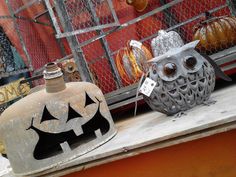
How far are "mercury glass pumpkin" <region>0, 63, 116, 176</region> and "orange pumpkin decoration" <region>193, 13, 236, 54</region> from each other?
138 cm

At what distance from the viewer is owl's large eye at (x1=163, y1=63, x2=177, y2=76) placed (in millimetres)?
1922

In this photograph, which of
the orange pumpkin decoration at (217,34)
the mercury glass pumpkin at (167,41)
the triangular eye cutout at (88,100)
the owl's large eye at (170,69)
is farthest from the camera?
the mercury glass pumpkin at (167,41)

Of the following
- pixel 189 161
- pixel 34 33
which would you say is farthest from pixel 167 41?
pixel 34 33

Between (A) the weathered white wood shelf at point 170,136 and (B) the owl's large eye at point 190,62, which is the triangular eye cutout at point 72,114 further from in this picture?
(B) the owl's large eye at point 190,62

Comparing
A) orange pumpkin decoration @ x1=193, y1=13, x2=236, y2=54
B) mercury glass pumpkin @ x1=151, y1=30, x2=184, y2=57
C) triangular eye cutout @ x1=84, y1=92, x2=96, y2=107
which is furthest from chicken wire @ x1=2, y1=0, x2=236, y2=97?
triangular eye cutout @ x1=84, y1=92, x2=96, y2=107

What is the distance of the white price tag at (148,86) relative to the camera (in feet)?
6.43

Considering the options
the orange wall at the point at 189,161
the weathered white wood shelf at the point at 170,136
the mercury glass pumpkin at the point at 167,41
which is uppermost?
the mercury glass pumpkin at the point at 167,41

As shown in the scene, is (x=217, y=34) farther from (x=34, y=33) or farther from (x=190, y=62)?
(x=34, y=33)

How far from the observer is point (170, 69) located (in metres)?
1.93

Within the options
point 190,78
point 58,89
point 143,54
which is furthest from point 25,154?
point 143,54

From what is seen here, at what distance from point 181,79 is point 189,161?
534mm

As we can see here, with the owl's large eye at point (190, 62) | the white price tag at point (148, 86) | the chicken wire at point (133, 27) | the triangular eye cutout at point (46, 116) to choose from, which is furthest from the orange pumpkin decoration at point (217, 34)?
the triangular eye cutout at point (46, 116)

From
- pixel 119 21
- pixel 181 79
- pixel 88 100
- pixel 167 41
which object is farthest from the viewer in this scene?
pixel 119 21

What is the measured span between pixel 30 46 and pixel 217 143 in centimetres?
358
